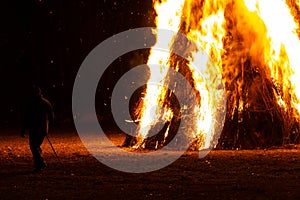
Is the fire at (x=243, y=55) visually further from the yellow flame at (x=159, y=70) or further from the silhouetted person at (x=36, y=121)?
the silhouetted person at (x=36, y=121)

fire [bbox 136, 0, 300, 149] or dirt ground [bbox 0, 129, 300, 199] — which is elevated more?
fire [bbox 136, 0, 300, 149]

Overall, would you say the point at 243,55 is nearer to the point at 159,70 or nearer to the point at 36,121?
the point at 159,70

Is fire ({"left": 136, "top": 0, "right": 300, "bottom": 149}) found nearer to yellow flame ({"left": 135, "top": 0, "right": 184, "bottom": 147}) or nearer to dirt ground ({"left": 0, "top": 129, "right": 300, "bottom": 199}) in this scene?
yellow flame ({"left": 135, "top": 0, "right": 184, "bottom": 147})

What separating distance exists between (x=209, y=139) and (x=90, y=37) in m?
19.5

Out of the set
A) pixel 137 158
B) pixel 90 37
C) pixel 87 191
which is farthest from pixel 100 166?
pixel 90 37

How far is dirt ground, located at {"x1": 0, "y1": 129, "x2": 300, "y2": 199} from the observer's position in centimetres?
993

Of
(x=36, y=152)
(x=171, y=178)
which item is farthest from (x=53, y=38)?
(x=171, y=178)

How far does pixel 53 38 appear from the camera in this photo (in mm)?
34688

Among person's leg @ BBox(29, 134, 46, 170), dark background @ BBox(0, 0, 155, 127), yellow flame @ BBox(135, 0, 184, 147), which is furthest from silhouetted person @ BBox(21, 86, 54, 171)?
dark background @ BBox(0, 0, 155, 127)

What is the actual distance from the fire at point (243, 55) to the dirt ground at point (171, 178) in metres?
1.30

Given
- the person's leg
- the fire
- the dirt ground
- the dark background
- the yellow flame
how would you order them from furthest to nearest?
1. the dark background
2. the yellow flame
3. the fire
4. the person's leg
5. the dirt ground

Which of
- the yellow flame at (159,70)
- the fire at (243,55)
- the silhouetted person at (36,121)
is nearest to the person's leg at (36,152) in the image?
the silhouetted person at (36,121)

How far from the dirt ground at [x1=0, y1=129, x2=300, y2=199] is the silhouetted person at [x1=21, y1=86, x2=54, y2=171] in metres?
0.38

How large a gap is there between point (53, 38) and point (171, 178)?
2429cm
